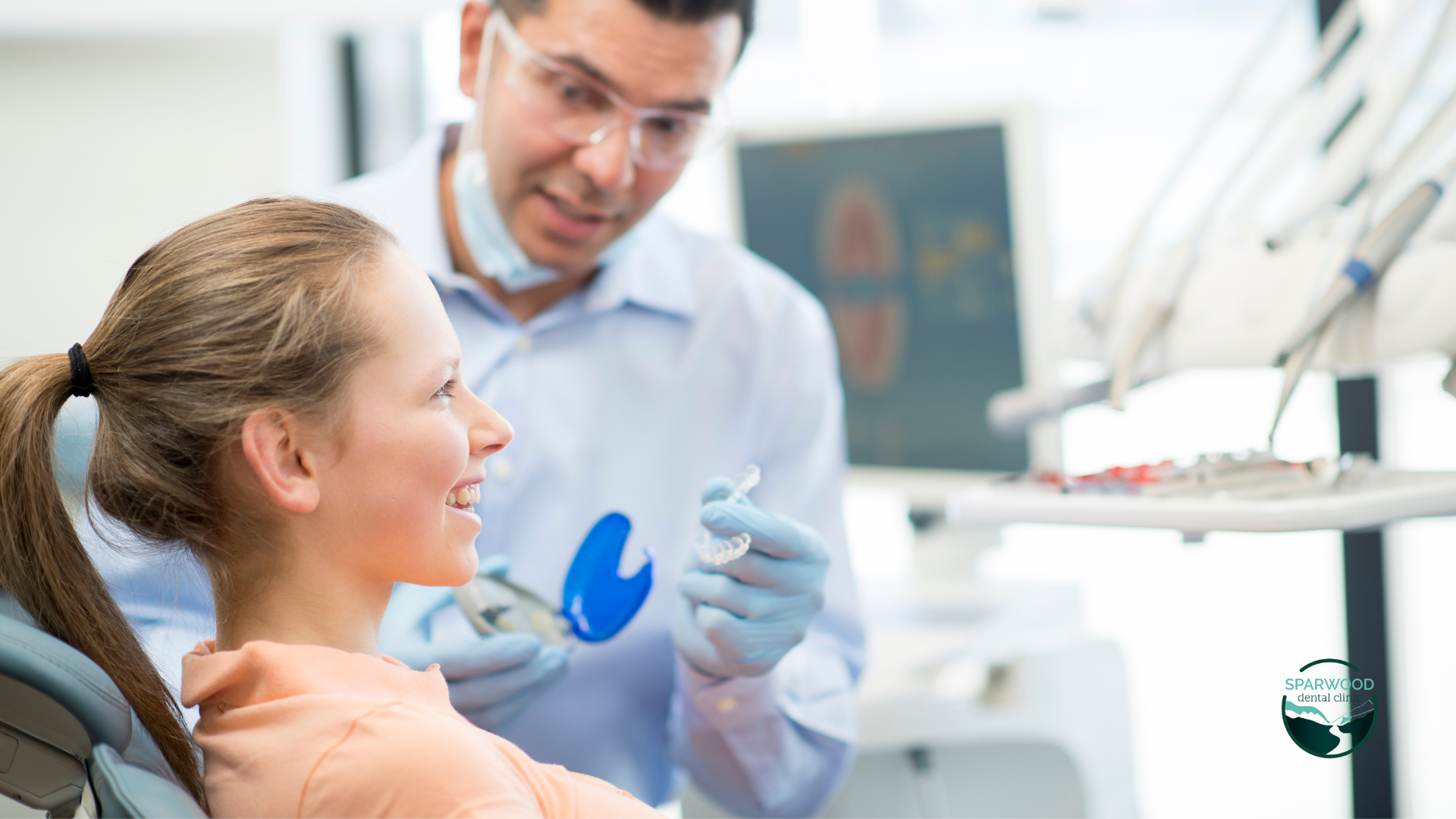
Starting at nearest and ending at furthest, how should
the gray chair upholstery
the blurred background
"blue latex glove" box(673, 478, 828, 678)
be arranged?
the gray chair upholstery, "blue latex glove" box(673, 478, 828, 678), the blurred background

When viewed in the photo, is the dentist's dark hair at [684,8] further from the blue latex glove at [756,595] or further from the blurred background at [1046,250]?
the blue latex glove at [756,595]

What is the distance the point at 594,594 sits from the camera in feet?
3.48

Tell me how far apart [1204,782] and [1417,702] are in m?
0.54

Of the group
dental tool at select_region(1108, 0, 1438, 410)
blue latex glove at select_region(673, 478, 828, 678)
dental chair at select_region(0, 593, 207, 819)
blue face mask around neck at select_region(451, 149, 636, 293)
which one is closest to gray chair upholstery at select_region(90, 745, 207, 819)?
dental chair at select_region(0, 593, 207, 819)

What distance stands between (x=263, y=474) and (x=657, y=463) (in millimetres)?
679

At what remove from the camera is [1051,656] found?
156 cm

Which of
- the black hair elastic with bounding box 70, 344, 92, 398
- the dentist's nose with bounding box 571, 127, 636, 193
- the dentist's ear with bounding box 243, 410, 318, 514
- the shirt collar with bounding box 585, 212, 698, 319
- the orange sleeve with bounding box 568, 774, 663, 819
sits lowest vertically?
the orange sleeve with bounding box 568, 774, 663, 819

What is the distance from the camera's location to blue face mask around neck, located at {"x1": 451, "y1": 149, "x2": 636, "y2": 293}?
1317mm

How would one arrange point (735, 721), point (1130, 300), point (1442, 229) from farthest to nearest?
point (735, 721) < point (1130, 300) < point (1442, 229)

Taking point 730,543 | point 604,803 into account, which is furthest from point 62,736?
point 730,543

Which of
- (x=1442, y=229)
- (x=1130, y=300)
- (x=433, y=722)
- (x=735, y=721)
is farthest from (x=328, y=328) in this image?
(x=1442, y=229)

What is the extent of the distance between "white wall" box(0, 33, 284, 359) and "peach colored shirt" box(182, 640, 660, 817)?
1314 millimetres

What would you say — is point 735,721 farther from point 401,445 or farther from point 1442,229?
point 1442,229

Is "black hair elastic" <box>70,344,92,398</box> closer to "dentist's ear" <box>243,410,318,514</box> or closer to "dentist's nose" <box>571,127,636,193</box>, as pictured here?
"dentist's ear" <box>243,410,318,514</box>
